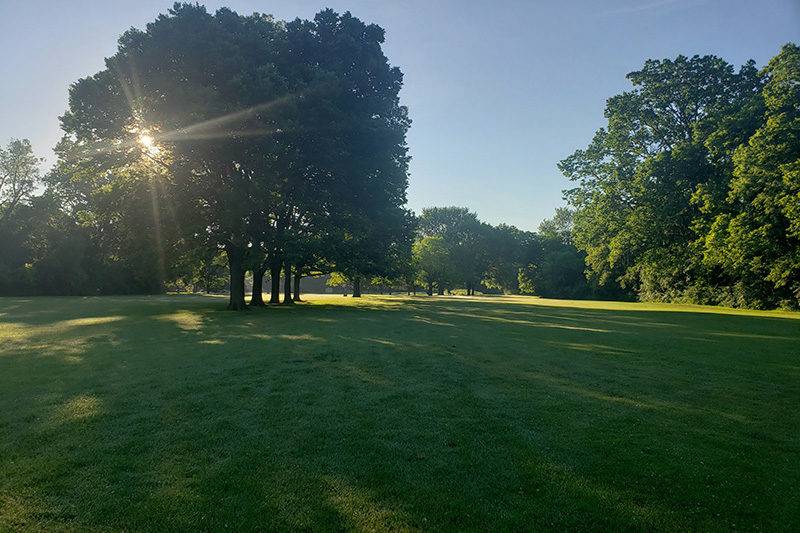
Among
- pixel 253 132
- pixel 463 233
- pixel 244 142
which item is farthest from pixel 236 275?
pixel 463 233

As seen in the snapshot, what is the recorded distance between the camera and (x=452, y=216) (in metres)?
98.1

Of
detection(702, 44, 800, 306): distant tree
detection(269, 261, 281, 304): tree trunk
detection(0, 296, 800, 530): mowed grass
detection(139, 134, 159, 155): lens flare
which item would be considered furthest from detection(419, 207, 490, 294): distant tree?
detection(0, 296, 800, 530): mowed grass

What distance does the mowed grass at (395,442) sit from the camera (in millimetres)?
3990

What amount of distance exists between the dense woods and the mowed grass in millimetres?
16668

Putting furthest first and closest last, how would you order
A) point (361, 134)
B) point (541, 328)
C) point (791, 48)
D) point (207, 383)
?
point (791, 48) → point (361, 134) → point (541, 328) → point (207, 383)

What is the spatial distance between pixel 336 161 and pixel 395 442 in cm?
2452

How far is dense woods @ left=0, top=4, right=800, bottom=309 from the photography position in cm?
2409

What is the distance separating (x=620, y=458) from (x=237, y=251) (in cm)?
2836

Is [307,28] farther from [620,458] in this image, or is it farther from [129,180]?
[620,458]

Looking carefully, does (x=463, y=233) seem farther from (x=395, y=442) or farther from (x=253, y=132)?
(x=395, y=442)

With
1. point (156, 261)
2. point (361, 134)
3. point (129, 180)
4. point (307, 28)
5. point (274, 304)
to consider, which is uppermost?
point (307, 28)

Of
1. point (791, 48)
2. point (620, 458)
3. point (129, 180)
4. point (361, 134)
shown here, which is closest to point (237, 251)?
point (129, 180)

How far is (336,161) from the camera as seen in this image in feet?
91.8

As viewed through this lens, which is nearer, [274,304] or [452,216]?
[274,304]
